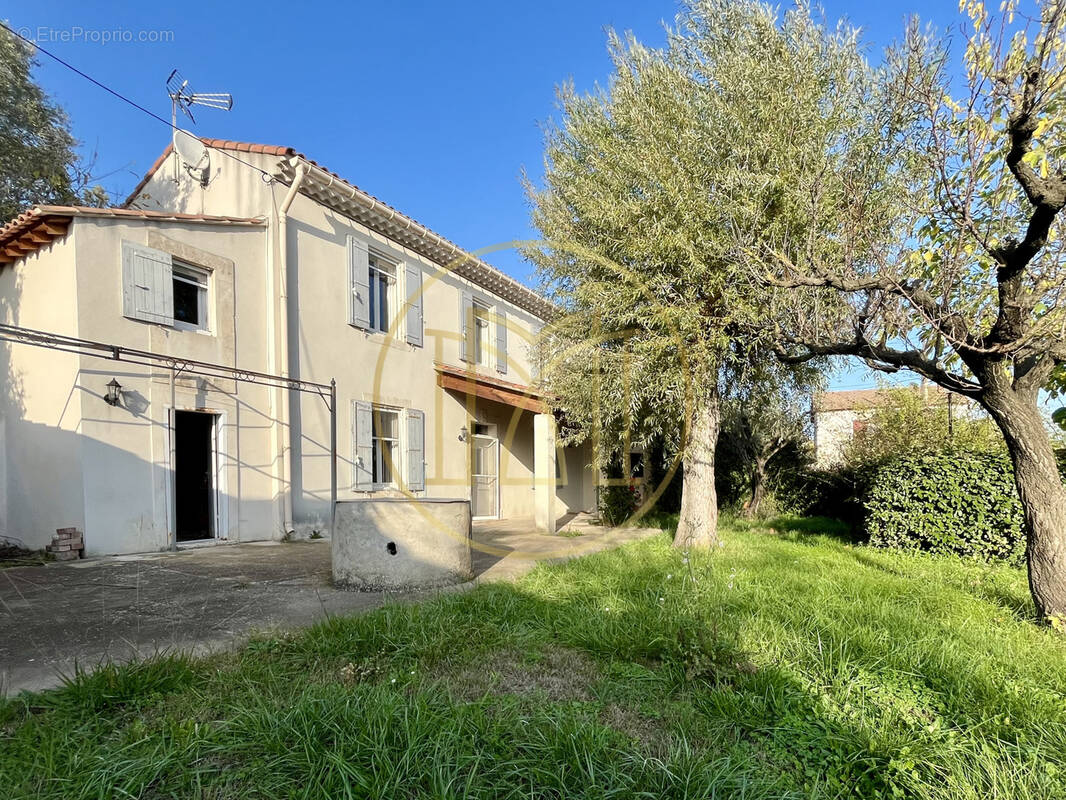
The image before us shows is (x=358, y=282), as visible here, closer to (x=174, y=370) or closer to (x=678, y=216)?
(x=174, y=370)

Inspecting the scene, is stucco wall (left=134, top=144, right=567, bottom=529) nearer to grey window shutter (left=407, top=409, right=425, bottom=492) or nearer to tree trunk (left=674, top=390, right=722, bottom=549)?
grey window shutter (left=407, top=409, right=425, bottom=492)

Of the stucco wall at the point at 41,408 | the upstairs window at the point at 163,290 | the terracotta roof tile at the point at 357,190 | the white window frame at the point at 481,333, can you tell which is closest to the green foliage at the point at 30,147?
the terracotta roof tile at the point at 357,190

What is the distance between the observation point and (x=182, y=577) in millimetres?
5391

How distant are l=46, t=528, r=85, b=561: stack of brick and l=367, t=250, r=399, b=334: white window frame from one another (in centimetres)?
515

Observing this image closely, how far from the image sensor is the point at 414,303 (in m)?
10.4

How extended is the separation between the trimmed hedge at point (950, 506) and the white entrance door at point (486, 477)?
7637mm

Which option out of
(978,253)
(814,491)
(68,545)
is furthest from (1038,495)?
(68,545)

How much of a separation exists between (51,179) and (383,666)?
44.6 ft

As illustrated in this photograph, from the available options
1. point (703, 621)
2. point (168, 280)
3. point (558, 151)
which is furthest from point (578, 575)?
point (168, 280)

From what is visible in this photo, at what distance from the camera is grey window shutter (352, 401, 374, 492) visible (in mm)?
9164

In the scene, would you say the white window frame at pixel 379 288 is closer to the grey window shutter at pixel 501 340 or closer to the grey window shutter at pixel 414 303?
the grey window shutter at pixel 414 303

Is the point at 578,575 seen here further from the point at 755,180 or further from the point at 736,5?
the point at 736,5

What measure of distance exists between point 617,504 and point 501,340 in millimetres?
5214

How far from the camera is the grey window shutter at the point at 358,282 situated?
912cm
